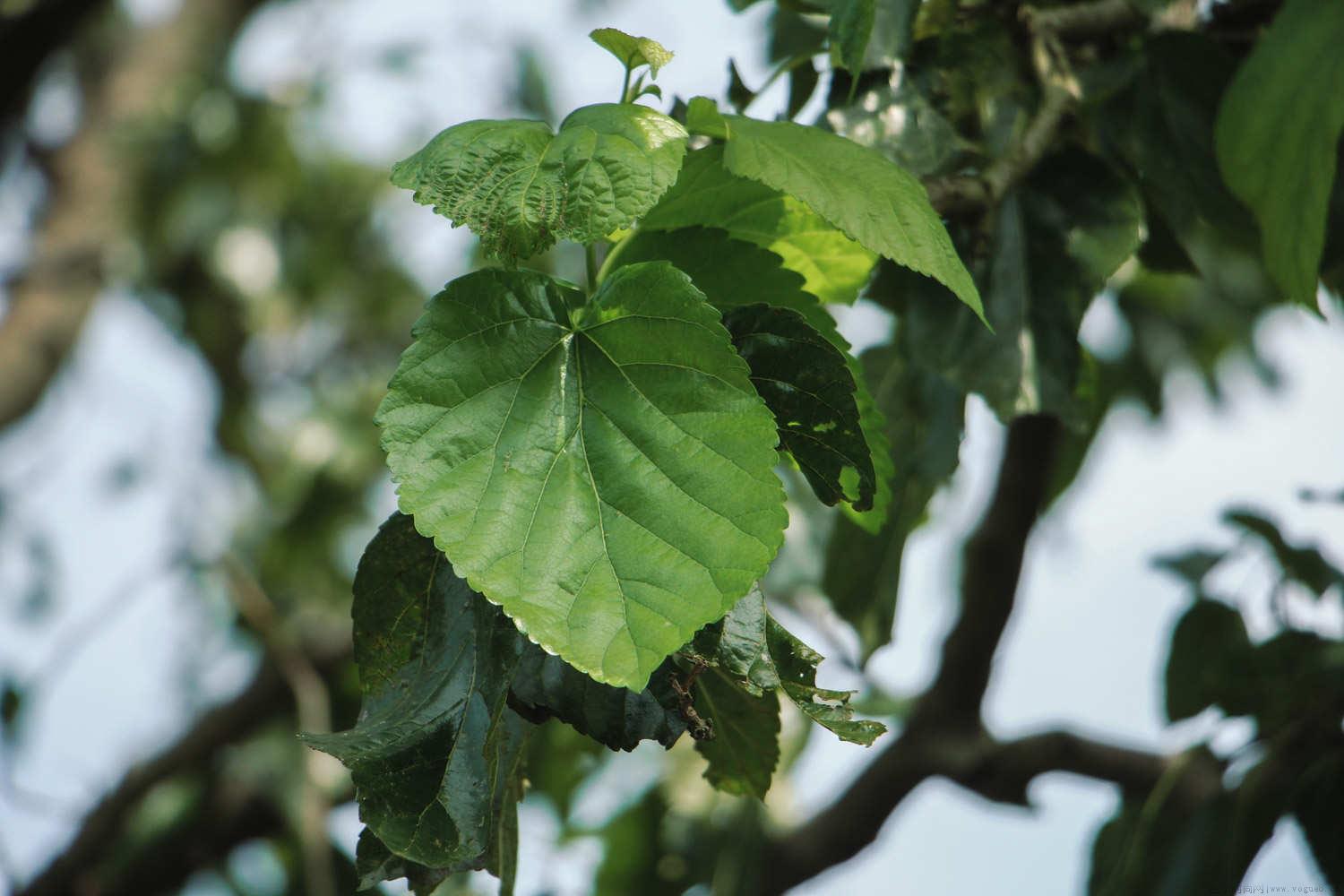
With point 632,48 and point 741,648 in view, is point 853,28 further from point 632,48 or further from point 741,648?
point 741,648

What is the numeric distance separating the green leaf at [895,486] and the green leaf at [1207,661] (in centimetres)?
29

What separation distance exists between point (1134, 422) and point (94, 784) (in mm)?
1734

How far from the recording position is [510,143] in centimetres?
42

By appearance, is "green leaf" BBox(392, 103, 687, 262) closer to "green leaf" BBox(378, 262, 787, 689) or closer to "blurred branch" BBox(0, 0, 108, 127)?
"green leaf" BBox(378, 262, 787, 689)

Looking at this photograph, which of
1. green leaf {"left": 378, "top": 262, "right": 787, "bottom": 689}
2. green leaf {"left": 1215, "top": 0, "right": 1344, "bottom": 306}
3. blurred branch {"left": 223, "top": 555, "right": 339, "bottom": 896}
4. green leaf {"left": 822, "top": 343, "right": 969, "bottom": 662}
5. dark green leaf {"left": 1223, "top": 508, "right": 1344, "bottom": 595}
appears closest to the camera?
green leaf {"left": 378, "top": 262, "right": 787, "bottom": 689}

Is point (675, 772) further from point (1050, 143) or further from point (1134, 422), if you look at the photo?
point (1134, 422)

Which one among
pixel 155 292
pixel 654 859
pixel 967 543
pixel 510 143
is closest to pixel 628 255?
pixel 510 143

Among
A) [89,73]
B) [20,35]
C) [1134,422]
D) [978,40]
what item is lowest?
[1134,422]

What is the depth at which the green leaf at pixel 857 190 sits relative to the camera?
415mm

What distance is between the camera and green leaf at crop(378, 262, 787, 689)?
374 millimetres

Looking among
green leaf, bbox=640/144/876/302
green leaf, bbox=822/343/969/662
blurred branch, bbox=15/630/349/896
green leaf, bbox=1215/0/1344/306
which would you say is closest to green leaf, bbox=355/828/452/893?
green leaf, bbox=640/144/876/302

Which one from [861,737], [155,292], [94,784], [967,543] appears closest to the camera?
[861,737]

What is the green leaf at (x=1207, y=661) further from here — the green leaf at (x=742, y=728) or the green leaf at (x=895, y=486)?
the green leaf at (x=742, y=728)

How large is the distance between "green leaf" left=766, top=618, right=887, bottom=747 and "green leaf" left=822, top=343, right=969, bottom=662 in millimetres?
301
